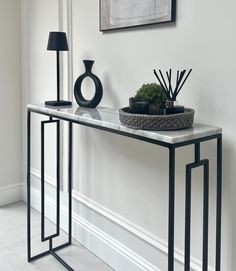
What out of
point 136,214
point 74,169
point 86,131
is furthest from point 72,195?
point 136,214

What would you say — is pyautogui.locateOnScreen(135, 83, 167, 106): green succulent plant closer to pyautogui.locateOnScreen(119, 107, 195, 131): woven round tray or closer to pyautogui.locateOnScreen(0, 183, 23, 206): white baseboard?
pyautogui.locateOnScreen(119, 107, 195, 131): woven round tray

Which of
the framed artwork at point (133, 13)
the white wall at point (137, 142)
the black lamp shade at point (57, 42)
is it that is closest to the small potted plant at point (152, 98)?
the white wall at point (137, 142)

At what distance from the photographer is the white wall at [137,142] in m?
1.48

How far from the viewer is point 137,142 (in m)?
A: 1.89

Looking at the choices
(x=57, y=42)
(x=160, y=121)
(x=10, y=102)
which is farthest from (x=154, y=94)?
(x=10, y=102)

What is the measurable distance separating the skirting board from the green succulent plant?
0.96 metres

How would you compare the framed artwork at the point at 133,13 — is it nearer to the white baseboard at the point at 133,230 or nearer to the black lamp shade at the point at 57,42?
the black lamp shade at the point at 57,42

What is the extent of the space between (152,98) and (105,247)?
116 centimetres

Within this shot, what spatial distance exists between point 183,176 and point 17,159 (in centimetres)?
188

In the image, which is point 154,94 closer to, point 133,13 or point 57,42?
point 133,13

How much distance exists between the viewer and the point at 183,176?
66.1 inches

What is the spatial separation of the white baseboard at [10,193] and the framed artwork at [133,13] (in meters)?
1.76

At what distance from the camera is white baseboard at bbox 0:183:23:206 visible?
3.04 meters

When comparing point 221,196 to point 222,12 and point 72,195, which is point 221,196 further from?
point 72,195
